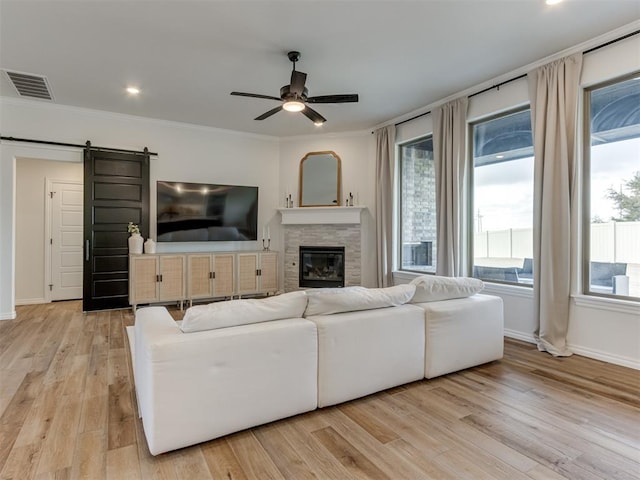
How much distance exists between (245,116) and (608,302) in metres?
4.87

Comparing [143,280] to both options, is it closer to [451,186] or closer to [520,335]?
[451,186]

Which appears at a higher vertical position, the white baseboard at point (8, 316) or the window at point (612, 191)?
the window at point (612, 191)

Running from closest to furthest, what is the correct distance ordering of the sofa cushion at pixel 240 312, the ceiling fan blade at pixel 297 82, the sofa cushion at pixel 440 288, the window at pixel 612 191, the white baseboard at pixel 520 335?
the sofa cushion at pixel 240 312 < the sofa cushion at pixel 440 288 < the window at pixel 612 191 < the ceiling fan blade at pixel 297 82 < the white baseboard at pixel 520 335

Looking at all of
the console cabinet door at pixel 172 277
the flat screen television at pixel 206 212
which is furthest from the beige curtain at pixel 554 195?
the console cabinet door at pixel 172 277

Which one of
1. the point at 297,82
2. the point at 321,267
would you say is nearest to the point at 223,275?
the point at 321,267

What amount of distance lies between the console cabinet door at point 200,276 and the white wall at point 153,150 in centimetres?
53

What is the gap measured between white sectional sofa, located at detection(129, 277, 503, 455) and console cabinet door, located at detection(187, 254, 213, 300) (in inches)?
121

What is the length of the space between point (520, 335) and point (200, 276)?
4264 millimetres

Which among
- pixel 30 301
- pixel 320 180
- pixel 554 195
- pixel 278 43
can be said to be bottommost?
pixel 30 301

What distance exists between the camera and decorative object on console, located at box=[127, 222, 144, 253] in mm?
5117

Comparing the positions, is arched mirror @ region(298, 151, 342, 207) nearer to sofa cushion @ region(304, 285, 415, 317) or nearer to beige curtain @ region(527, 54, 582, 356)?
beige curtain @ region(527, 54, 582, 356)

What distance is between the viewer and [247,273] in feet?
18.9

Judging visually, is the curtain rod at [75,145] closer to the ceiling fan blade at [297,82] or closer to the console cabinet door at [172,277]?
the console cabinet door at [172,277]

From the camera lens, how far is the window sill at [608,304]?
3001 millimetres
